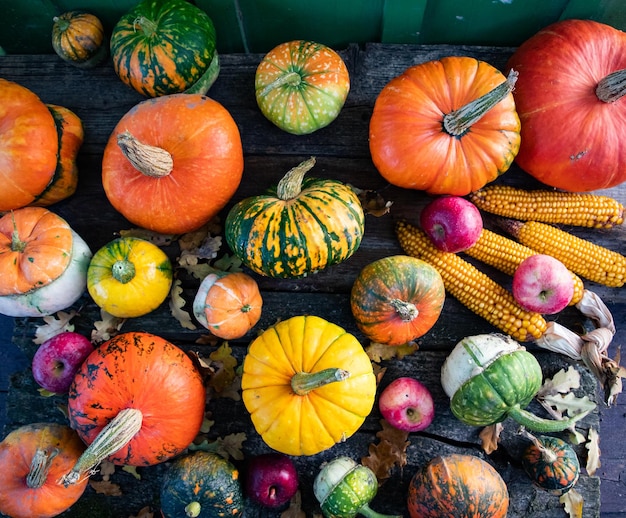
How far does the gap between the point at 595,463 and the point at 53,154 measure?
8.92 feet

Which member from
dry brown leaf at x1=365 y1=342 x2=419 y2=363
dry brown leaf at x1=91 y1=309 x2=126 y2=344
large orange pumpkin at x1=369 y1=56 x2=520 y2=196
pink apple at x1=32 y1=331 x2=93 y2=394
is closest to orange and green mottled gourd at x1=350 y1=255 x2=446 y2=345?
dry brown leaf at x1=365 y1=342 x2=419 y2=363

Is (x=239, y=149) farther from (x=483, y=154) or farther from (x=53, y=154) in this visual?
(x=483, y=154)

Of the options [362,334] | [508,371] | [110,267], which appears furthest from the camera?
[362,334]

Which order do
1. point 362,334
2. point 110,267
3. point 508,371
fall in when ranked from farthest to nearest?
point 362,334 → point 110,267 → point 508,371

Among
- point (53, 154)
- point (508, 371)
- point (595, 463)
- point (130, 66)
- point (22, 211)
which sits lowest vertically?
point (595, 463)

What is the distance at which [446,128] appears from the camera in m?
2.00

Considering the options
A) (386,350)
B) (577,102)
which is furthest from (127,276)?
(577,102)

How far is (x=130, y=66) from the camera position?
2.11 m

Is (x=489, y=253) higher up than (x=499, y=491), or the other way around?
(x=489, y=253)

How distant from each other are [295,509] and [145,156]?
161 cm

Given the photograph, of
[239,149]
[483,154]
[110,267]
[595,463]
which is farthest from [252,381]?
[595,463]

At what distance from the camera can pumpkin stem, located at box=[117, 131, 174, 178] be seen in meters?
1.78

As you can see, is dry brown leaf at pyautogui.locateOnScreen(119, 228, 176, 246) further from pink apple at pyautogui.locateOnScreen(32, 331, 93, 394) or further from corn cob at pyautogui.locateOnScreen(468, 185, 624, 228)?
corn cob at pyautogui.locateOnScreen(468, 185, 624, 228)

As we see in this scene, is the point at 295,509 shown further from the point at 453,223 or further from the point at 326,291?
the point at 453,223
